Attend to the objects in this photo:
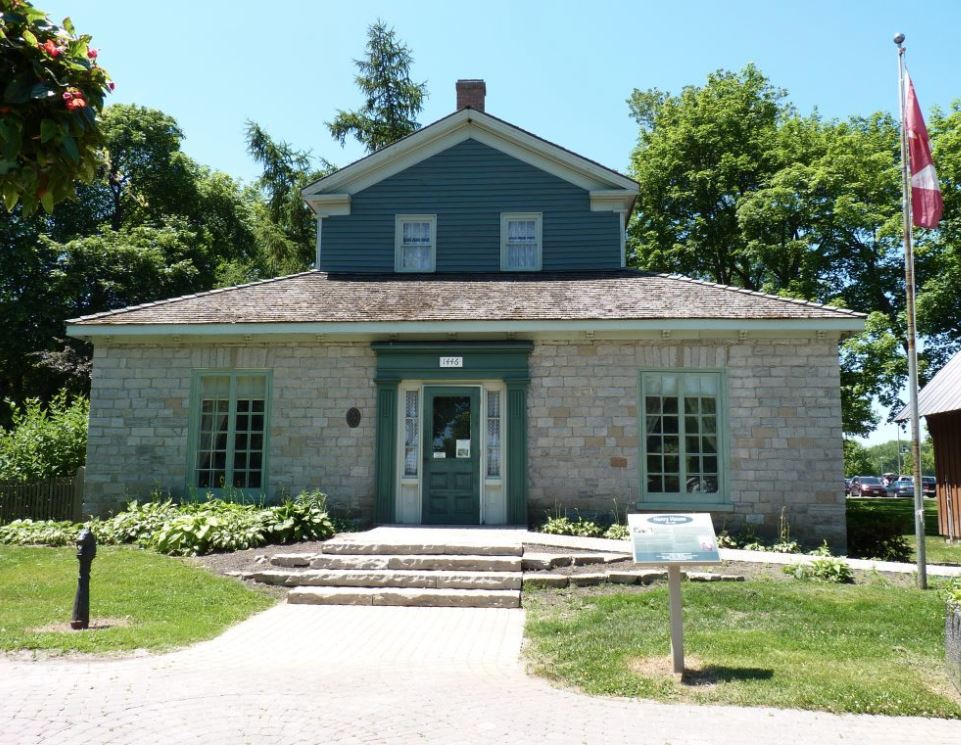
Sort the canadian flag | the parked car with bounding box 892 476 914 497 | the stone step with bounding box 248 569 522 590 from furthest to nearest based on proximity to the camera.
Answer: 1. the parked car with bounding box 892 476 914 497
2. the canadian flag
3. the stone step with bounding box 248 569 522 590

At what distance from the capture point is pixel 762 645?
6.37 m

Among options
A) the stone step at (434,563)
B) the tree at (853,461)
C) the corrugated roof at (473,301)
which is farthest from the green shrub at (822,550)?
the tree at (853,461)

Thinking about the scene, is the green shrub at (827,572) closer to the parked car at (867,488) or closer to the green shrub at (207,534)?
the green shrub at (207,534)

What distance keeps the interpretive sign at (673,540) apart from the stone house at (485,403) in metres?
6.41

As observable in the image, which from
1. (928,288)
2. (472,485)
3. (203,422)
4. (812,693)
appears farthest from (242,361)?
(928,288)

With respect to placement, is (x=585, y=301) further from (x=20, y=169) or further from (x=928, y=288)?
(x=928, y=288)

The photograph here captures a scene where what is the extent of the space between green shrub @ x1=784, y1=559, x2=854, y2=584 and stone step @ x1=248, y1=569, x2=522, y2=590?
3.45 metres

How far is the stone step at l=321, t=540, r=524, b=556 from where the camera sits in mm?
9945

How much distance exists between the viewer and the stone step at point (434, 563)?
A: 31.2ft

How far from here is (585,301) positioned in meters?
13.5

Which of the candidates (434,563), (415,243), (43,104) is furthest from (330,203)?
(43,104)

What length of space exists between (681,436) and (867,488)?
42911 millimetres

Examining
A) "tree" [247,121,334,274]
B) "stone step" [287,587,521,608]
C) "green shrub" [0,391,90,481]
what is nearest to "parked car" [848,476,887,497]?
"tree" [247,121,334,274]

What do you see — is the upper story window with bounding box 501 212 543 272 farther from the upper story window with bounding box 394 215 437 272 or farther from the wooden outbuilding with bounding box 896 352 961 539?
the wooden outbuilding with bounding box 896 352 961 539
